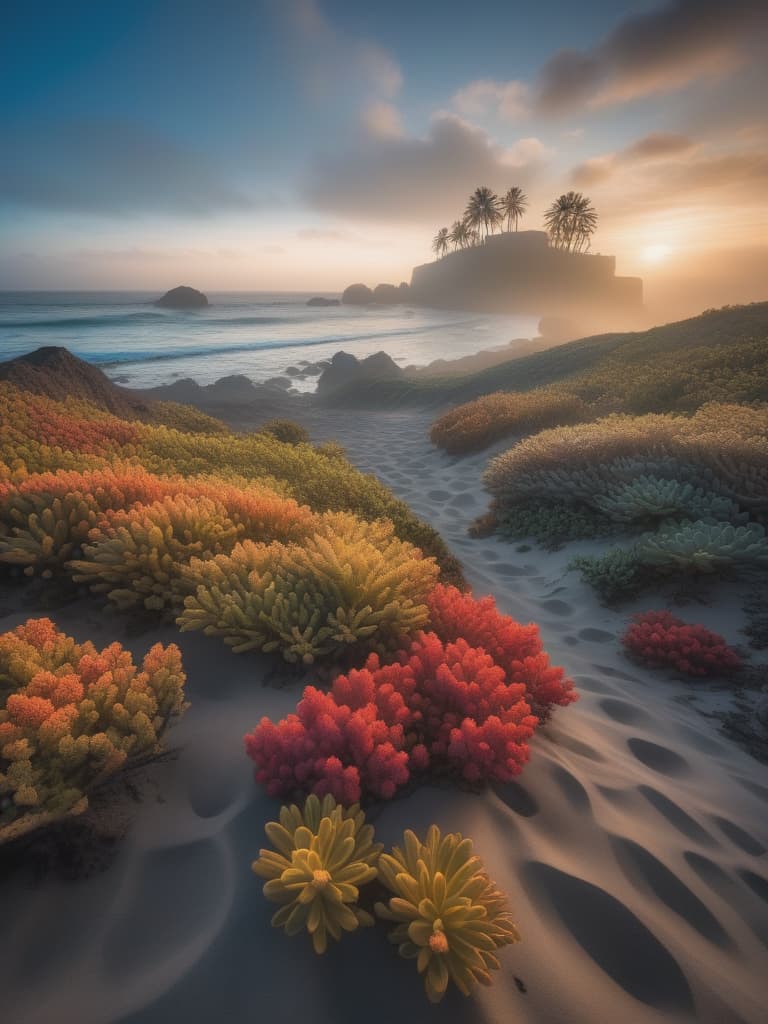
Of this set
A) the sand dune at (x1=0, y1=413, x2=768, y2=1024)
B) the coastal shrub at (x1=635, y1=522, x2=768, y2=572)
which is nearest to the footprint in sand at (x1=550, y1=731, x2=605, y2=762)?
the sand dune at (x1=0, y1=413, x2=768, y2=1024)

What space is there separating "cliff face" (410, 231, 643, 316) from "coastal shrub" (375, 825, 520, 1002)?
321 feet

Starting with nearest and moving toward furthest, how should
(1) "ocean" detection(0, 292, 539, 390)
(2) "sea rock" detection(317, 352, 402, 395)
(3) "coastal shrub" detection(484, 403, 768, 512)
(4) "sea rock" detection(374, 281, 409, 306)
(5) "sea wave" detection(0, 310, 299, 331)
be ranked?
(3) "coastal shrub" detection(484, 403, 768, 512), (2) "sea rock" detection(317, 352, 402, 395), (1) "ocean" detection(0, 292, 539, 390), (5) "sea wave" detection(0, 310, 299, 331), (4) "sea rock" detection(374, 281, 409, 306)

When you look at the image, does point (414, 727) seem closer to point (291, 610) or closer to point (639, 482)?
point (291, 610)

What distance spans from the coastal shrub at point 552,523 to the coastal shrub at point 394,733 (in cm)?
416

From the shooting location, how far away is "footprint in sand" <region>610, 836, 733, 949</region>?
69.1 inches

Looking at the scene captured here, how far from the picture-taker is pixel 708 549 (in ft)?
14.7

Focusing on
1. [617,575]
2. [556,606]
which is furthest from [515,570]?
[617,575]

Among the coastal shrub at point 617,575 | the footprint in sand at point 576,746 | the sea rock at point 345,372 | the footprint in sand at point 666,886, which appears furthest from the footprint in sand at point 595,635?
the sea rock at point 345,372

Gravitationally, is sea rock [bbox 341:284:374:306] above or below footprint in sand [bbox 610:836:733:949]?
above

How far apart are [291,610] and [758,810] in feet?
8.55

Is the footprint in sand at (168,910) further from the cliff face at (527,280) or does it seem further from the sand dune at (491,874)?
the cliff face at (527,280)

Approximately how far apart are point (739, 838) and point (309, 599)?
239 cm

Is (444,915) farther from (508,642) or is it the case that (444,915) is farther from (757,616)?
(757,616)

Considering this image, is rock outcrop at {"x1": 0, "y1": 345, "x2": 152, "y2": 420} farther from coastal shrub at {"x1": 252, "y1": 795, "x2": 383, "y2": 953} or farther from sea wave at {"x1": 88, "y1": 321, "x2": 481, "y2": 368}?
sea wave at {"x1": 88, "y1": 321, "x2": 481, "y2": 368}
